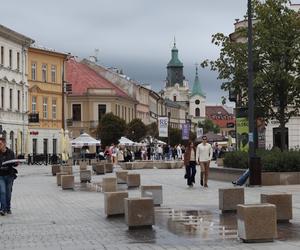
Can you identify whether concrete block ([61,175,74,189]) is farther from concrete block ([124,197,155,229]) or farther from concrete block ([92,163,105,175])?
concrete block ([92,163,105,175])

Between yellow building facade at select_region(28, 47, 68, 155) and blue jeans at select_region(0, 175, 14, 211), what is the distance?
55.4 m

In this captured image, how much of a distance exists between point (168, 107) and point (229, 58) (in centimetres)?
13141

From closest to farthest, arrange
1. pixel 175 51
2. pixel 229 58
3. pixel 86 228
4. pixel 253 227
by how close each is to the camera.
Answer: pixel 253 227, pixel 86 228, pixel 229 58, pixel 175 51

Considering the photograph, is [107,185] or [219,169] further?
[219,169]

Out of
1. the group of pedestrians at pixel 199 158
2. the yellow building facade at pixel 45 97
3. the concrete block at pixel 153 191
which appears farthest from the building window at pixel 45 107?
the concrete block at pixel 153 191

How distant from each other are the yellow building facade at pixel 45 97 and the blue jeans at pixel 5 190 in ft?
182

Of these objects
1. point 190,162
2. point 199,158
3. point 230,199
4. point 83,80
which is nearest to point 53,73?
point 83,80

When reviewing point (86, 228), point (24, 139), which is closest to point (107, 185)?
point (86, 228)

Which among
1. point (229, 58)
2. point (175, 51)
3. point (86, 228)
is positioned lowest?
Answer: point (86, 228)

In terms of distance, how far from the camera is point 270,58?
32.3 meters

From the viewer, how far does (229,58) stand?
32.2 m

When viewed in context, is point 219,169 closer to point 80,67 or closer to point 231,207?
point 231,207

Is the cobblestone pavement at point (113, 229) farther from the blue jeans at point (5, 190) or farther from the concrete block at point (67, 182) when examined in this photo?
the concrete block at point (67, 182)

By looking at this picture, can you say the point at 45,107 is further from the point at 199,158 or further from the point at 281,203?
the point at 281,203
